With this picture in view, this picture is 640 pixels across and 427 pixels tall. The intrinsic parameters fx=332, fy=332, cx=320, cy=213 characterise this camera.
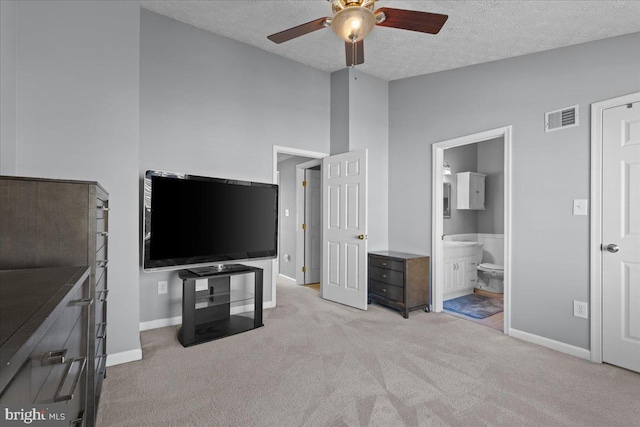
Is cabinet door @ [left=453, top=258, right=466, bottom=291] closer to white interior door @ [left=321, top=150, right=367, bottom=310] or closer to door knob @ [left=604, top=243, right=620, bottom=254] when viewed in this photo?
white interior door @ [left=321, top=150, right=367, bottom=310]

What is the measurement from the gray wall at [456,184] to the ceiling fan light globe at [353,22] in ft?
11.6

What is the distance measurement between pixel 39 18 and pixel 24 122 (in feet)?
2.34

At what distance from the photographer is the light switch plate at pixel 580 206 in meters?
2.76

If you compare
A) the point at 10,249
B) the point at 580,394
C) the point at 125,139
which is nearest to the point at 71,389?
the point at 10,249

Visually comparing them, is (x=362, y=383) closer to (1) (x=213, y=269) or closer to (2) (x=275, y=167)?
(1) (x=213, y=269)

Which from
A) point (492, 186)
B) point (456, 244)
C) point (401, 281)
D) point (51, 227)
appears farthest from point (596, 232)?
point (51, 227)

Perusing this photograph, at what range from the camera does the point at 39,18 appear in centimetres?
222

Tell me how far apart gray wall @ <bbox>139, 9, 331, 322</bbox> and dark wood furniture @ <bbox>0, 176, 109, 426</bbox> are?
1798 mm

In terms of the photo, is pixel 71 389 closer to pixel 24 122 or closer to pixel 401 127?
pixel 24 122

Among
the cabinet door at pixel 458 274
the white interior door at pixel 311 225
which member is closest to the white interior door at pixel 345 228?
the white interior door at pixel 311 225

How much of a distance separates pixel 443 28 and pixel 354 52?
113 centimetres

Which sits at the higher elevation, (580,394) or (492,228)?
(492,228)

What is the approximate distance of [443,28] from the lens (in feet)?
10.1

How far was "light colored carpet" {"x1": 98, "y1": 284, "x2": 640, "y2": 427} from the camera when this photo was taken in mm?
1894
